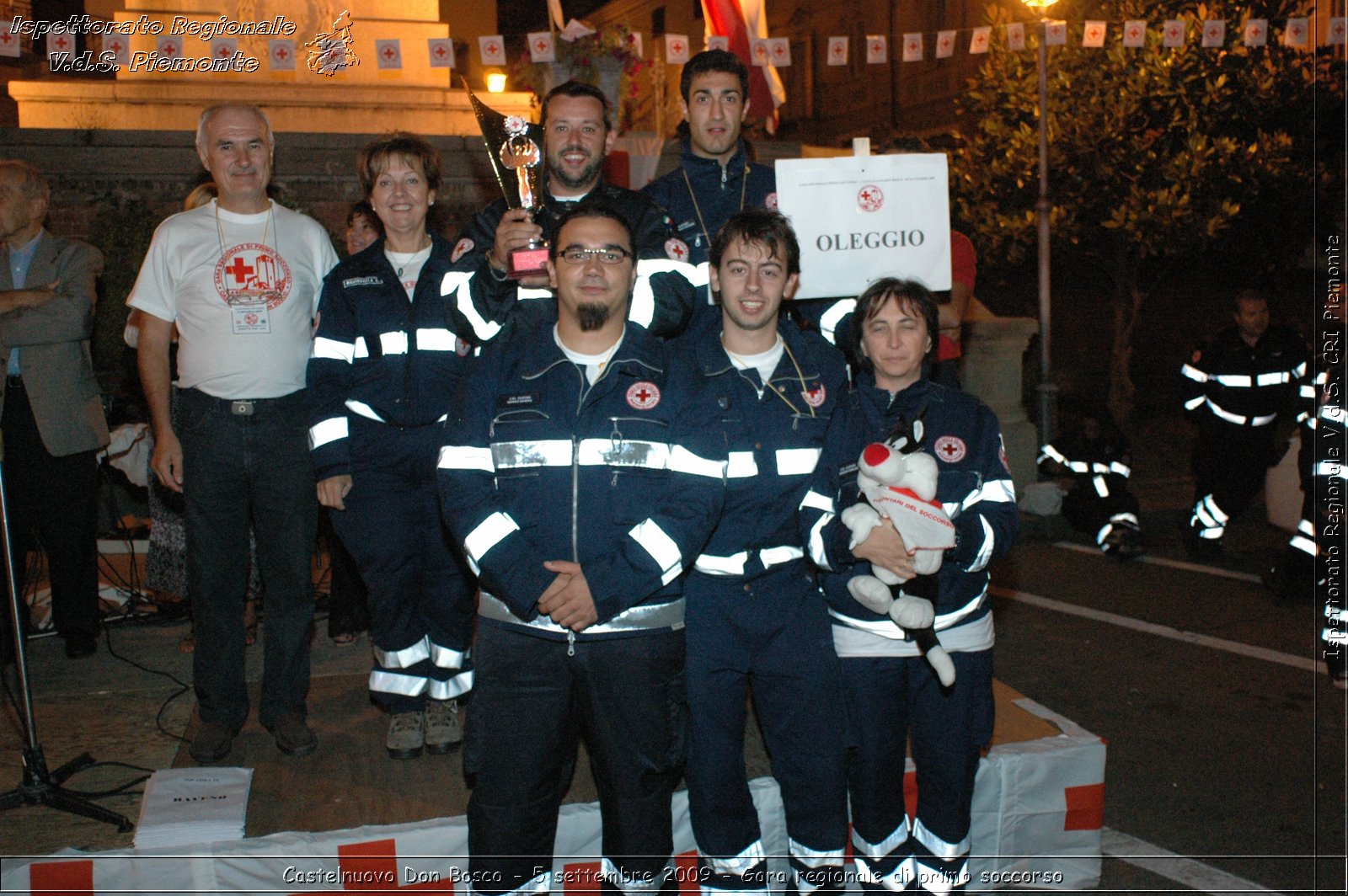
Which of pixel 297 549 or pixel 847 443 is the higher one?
pixel 847 443

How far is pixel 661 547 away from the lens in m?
3.19

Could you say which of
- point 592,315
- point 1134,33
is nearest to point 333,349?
point 592,315

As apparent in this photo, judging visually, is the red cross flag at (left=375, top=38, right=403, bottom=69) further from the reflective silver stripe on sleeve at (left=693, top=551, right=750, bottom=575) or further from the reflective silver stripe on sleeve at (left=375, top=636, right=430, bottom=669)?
the reflective silver stripe on sleeve at (left=693, top=551, right=750, bottom=575)

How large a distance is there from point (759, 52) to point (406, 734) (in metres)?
6.98

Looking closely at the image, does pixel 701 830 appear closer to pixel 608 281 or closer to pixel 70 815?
pixel 608 281

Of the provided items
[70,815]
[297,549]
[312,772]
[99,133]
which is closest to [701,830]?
[312,772]

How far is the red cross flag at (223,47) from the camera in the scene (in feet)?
35.0

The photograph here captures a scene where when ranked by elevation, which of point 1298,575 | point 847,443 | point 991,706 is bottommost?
point 1298,575

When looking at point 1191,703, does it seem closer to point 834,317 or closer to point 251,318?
point 834,317

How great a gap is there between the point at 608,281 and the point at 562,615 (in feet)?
3.28

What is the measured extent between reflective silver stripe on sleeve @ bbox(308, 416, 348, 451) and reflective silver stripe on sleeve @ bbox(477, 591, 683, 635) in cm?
121

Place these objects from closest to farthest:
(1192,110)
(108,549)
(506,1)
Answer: (108,549)
(1192,110)
(506,1)

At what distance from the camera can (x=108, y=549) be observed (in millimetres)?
7988

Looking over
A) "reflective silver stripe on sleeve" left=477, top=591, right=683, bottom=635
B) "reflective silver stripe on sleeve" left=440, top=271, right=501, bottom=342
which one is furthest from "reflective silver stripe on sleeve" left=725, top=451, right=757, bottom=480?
"reflective silver stripe on sleeve" left=440, top=271, right=501, bottom=342
